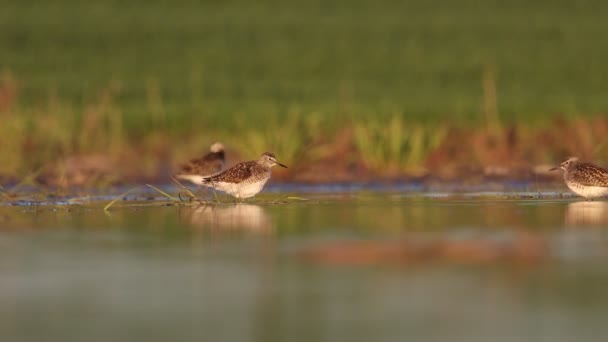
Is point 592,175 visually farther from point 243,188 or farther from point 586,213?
point 243,188

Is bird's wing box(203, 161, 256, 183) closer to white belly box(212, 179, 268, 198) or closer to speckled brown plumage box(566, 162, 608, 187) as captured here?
white belly box(212, 179, 268, 198)

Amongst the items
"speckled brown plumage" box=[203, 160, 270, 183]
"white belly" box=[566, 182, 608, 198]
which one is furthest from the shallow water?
"speckled brown plumage" box=[203, 160, 270, 183]

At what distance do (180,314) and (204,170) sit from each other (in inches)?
461

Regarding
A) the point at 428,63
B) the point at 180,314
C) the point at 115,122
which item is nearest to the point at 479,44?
the point at 428,63

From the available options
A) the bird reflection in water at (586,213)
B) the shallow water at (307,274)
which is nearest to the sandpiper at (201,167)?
the shallow water at (307,274)

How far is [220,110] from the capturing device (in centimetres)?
3819

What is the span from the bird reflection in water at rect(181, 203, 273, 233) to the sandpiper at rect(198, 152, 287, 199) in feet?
0.76

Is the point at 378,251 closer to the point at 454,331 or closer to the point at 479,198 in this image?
the point at 454,331

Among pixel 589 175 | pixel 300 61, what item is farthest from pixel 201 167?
pixel 300 61

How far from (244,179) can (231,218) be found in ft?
7.49

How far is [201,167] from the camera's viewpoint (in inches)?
819

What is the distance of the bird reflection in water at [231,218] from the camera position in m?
14.4

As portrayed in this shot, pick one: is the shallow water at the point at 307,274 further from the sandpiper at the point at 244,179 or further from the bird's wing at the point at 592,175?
the sandpiper at the point at 244,179

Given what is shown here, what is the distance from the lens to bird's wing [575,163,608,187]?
17.1 meters
